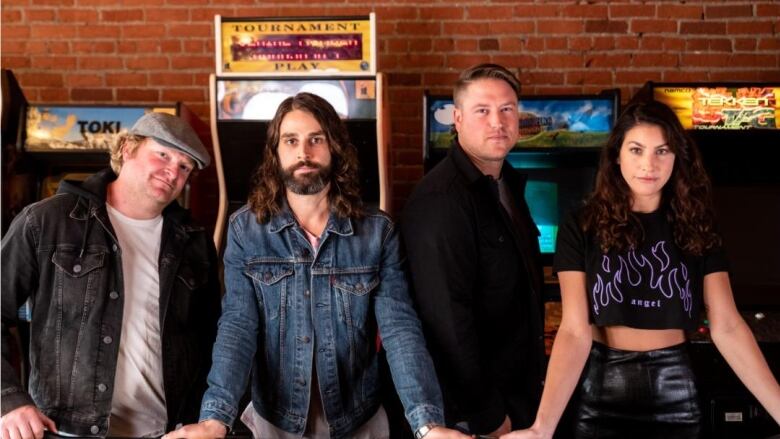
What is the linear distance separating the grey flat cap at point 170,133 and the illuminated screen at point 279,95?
0.89 metres

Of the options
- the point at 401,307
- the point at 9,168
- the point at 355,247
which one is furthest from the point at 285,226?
the point at 9,168

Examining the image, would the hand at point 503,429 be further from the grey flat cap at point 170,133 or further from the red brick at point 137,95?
the red brick at point 137,95

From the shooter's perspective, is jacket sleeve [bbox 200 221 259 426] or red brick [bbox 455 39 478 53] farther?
red brick [bbox 455 39 478 53]

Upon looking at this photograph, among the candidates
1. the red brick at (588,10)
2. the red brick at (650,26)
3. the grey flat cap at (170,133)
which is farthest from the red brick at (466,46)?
the grey flat cap at (170,133)

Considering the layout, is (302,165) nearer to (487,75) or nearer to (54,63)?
(487,75)

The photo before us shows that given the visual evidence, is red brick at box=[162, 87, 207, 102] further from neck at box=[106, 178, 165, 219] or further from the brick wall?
neck at box=[106, 178, 165, 219]

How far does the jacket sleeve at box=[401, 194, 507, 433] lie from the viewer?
1.92 metres

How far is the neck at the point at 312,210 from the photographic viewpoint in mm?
1956

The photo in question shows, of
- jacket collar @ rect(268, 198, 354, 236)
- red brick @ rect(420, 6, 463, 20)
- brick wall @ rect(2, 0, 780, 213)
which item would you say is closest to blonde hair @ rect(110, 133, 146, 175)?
jacket collar @ rect(268, 198, 354, 236)

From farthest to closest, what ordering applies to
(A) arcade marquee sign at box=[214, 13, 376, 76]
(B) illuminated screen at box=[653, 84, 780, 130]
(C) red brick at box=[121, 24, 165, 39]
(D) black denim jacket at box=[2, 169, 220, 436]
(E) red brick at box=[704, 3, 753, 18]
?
(C) red brick at box=[121, 24, 165, 39]
(E) red brick at box=[704, 3, 753, 18]
(A) arcade marquee sign at box=[214, 13, 376, 76]
(B) illuminated screen at box=[653, 84, 780, 130]
(D) black denim jacket at box=[2, 169, 220, 436]

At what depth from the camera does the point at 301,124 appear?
1.94 meters

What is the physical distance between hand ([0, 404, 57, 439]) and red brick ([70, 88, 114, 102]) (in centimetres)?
271

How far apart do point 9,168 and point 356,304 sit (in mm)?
2132

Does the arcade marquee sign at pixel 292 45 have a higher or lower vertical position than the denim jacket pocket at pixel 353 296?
higher
